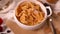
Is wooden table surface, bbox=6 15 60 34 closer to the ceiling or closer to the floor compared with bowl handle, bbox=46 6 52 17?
closer to the floor

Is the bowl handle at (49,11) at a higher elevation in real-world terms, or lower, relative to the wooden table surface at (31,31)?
higher

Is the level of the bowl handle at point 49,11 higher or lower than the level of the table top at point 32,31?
higher

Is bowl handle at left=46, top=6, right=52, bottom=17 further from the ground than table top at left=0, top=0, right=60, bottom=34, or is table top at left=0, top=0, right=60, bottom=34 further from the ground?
bowl handle at left=46, top=6, right=52, bottom=17

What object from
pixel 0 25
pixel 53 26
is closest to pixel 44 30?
pixel 53 26

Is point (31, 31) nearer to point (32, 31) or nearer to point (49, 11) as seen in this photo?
point (32, 31)

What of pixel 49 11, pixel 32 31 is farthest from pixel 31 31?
pixel 49 11

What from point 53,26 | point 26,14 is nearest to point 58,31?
point 53,26

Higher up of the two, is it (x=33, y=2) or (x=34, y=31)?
(x=33, y=2)

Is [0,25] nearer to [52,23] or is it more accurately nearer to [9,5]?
[9,5]

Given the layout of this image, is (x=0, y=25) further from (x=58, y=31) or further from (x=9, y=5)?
(x=58, y=31)
